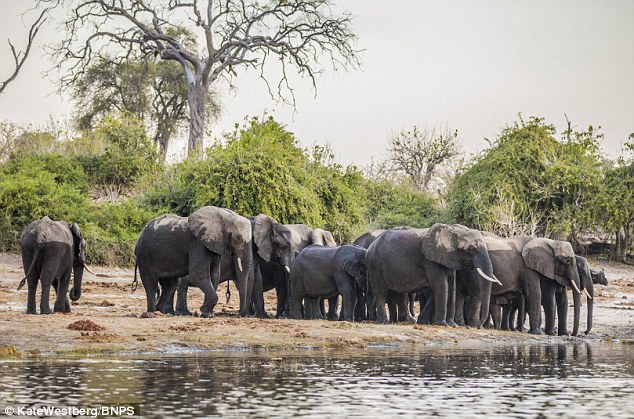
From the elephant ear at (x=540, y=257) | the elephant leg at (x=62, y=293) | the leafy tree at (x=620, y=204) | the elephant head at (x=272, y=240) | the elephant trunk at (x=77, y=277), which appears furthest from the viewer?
the leafy tree at (x=620, y=204)

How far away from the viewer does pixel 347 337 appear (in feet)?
64.6

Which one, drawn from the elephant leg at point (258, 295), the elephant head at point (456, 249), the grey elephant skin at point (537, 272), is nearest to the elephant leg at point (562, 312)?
the grey elephant skin at point (537, 272)

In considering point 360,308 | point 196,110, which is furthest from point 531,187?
point 360,308

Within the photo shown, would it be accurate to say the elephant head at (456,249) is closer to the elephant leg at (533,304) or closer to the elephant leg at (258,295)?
the elephant leg at (533,304)

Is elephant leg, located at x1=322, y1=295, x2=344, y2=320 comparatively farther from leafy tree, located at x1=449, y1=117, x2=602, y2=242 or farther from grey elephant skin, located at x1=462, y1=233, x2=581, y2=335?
leafy tree, located at x1=449, y1=117, x2=602, y2=242

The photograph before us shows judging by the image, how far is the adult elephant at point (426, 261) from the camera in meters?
22.8

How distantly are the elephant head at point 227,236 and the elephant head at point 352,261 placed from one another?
1.83m

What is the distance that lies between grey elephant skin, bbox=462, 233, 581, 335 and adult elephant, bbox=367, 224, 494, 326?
1502 millimetres

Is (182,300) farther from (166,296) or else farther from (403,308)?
(403,308)

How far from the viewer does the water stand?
11.7m

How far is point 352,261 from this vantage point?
23.4 m

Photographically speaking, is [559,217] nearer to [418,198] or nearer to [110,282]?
[418,198]

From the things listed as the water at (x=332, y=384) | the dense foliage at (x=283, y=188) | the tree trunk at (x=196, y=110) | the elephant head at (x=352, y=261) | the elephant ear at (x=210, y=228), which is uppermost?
the tree trunk at (x=196, y=110)

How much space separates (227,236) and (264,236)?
1.79 m
